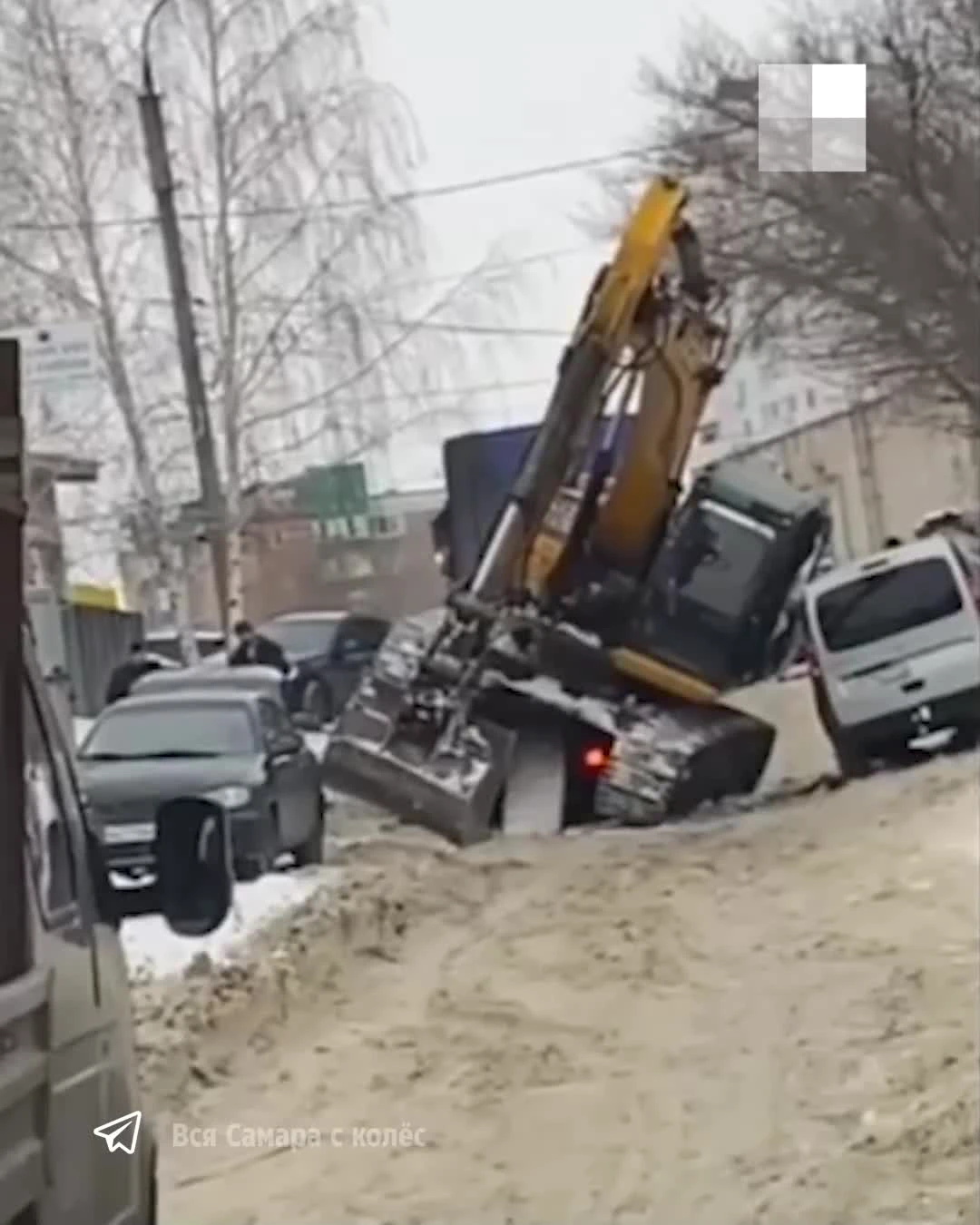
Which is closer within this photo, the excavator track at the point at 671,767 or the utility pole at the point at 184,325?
the utility pole at the point at 184,325

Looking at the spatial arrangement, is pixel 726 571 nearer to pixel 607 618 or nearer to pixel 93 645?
pixel 607 618

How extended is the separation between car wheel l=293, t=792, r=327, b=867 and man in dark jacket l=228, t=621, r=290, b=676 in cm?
39

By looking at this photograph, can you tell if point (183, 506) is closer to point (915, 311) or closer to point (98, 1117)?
point (915, 311)

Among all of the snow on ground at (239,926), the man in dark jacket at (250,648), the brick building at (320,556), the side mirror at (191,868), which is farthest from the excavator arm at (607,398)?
the side mirror at (191,868)

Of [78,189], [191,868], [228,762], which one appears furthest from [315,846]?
[191,868]

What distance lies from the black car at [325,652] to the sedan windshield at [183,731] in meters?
0.19

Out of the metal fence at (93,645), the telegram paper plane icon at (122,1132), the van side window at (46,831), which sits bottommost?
the metal fence at (93,645)

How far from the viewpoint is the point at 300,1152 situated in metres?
3.59

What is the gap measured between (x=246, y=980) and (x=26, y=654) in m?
2.89

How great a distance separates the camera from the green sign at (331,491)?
499 centimetres

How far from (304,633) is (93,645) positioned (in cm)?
129

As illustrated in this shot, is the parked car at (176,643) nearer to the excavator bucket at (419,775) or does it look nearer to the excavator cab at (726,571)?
the excavator bucket at (419,775)

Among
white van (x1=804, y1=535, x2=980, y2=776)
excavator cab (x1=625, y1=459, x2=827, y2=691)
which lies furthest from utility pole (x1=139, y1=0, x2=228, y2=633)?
white van (x1=804, y1=535, x2=980, y2=776)

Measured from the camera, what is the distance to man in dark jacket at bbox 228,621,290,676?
17.1 feet
